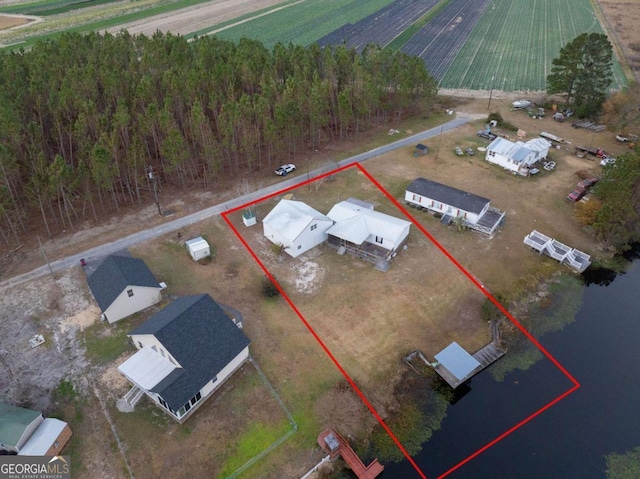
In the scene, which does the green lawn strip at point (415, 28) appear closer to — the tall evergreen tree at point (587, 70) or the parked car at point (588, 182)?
the tall evergreen tree at point (587, 70)

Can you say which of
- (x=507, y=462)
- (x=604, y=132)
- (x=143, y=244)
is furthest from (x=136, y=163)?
A: (x=604, y=132)

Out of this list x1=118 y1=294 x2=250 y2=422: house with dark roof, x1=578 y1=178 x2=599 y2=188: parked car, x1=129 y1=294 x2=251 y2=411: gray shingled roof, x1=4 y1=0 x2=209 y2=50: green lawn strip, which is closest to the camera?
x1=129 y1=294 x2=251 y2=411: gray shingled roof

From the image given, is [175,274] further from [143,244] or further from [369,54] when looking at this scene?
[369,54]

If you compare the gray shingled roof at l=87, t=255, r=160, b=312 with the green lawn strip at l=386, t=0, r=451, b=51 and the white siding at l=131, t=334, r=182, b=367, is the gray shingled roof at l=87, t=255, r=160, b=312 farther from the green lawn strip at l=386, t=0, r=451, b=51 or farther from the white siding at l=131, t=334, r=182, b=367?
the green lawn strip at l=386, t=0, r=451, b=51

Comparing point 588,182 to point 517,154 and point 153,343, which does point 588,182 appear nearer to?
point 517,154

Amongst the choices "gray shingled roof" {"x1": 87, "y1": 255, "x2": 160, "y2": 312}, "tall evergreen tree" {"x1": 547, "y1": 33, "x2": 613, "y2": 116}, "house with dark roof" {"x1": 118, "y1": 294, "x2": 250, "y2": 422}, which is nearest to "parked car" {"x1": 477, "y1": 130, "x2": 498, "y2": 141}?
"tall evergreen tree" {"x1": 547, "y1": 33, "x2": 613, "y2": 116}

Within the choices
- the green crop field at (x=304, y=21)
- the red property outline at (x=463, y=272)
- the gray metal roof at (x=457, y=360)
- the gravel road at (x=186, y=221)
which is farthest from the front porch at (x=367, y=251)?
the green crop field at (x=304, y=21)

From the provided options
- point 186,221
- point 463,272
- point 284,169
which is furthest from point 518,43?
point 186,221
